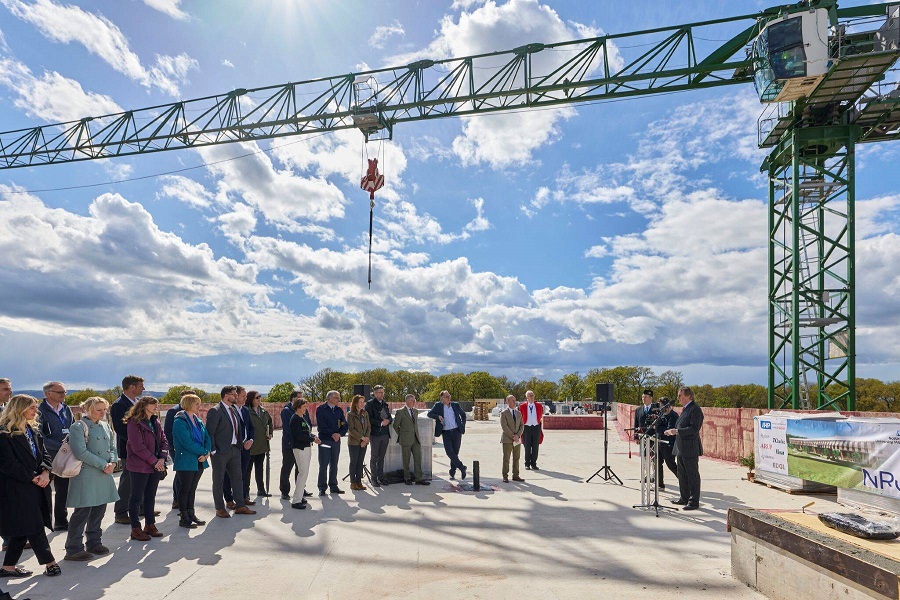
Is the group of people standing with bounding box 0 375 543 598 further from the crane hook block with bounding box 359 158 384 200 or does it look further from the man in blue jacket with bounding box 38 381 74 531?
the crane hook block with bounding box 359 158 384 200

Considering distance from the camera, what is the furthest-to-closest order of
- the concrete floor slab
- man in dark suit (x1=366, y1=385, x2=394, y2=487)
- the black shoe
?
man in dark suit (x1=366, y1=385, x2=394, y2=487) < the black shoe < the concrete floor slab

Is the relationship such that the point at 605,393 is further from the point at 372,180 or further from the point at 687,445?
the point at 372,180

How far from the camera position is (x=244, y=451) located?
9266 mm

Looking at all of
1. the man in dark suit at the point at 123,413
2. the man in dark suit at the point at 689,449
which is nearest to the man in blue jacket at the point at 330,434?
the man in dark suit at the point at 123,413

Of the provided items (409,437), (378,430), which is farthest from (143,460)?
(409,437)

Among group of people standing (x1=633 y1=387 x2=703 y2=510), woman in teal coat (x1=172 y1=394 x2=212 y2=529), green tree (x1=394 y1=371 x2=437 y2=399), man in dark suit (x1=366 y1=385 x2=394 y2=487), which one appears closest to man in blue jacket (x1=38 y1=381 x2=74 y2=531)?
woman in teal coat (x1=172 y1=394 x2=212 y2=529)

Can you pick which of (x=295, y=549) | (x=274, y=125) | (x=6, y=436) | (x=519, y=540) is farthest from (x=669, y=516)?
(x=274, y=125)

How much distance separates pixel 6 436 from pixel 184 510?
2841mm

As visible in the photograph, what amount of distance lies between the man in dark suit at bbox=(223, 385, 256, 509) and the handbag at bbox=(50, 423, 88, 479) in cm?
270

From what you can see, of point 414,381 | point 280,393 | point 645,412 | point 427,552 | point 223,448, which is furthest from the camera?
point 414,381

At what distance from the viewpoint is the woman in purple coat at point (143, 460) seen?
6879mm

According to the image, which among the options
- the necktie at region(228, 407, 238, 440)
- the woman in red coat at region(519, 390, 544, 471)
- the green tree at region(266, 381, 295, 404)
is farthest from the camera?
the green tree at region(266, 381, 295, 404)

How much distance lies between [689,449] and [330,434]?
5.96m

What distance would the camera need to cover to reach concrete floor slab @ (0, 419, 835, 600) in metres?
5.37
